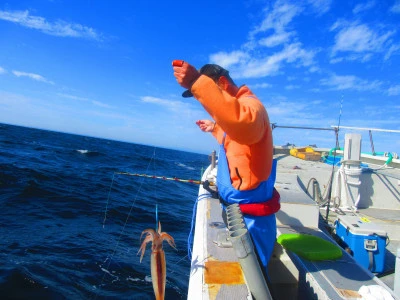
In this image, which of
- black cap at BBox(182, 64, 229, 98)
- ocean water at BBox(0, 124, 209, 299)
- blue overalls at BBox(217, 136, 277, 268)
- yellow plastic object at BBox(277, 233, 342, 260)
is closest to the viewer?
black cap at BBox(182, 64, 229, 98)

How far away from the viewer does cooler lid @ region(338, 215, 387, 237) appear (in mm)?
4111

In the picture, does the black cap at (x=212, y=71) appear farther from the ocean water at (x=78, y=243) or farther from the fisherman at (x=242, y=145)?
the ocean water at (x=78, y=243)

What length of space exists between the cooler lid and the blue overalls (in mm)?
2434

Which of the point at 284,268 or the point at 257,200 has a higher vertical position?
the point at 257,200

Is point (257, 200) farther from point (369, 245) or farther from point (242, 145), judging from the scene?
point (369, 245)

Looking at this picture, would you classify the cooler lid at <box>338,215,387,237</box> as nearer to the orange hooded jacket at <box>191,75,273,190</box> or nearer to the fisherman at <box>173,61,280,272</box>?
the fisherman at <box>173,61,280,272</box>

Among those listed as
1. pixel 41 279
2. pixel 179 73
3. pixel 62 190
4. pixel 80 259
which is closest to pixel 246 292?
pixel 179 73

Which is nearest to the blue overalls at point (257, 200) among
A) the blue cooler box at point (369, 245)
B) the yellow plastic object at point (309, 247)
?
the yellow plastic object at point (309, 247)

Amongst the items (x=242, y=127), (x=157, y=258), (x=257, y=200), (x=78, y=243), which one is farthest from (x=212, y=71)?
(x=78, y=243)

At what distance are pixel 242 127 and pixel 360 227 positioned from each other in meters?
3.53

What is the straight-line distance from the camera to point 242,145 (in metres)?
2.22

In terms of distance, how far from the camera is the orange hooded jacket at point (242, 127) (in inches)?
66.5

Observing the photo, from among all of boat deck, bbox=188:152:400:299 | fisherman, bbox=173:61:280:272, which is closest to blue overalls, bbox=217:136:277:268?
fisherman, bbox=173:61:280:272

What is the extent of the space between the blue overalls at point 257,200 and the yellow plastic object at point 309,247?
727 mm
